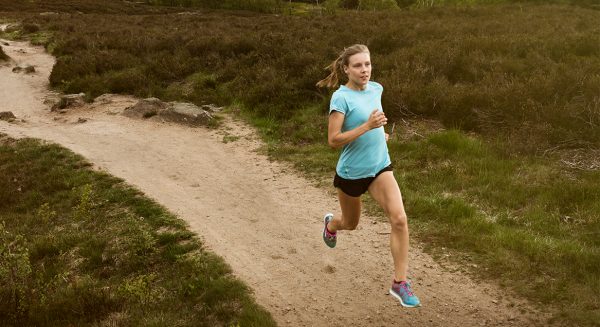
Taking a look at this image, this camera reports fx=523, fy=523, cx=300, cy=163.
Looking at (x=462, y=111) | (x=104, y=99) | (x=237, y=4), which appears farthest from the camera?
(x=237, y=4)

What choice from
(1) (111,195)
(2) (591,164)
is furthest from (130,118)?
(2) (591,164)

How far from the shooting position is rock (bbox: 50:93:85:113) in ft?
46.9

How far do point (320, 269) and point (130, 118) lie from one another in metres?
8.71

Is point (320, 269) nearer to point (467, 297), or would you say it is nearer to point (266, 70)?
point (467, 297)

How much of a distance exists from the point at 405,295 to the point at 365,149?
1.29 metres

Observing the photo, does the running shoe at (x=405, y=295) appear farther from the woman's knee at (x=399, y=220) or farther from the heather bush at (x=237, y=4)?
the heather bush at (x=237, y=4)

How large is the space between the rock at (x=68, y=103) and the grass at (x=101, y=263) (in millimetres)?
5096

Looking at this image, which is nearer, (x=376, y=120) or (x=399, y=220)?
(x=376, y=120)

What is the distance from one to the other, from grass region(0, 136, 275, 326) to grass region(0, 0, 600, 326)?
8.64 ft

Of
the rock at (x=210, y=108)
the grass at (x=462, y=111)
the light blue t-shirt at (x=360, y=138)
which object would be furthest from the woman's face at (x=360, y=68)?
the rock at (x=210, y=108)

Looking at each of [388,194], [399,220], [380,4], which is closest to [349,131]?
[388,194]

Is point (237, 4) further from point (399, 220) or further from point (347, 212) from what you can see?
point (399, 220)

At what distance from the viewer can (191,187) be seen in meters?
8.67

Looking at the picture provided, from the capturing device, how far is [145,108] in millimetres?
13062
